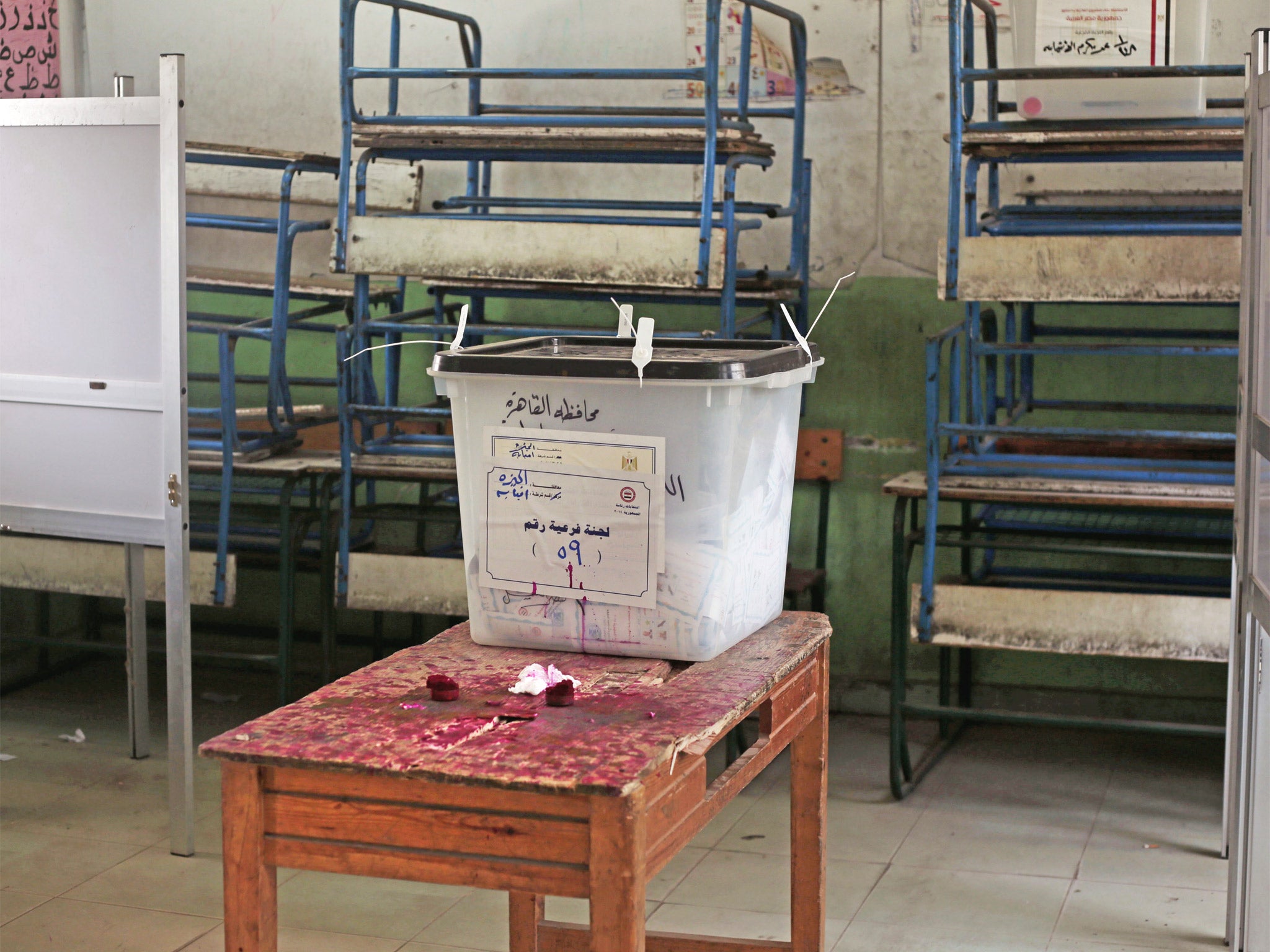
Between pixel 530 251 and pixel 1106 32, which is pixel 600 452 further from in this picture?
pixel 1106 32

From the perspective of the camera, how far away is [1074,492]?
11.5ft


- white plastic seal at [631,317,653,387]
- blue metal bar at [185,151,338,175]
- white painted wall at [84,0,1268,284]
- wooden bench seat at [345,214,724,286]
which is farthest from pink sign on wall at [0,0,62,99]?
white plastic seal at [631,317,653,387]

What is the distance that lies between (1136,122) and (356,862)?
8.67 feet

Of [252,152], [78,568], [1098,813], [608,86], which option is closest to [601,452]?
[1098,813]

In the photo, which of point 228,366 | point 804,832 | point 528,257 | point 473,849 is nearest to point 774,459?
point 804,832

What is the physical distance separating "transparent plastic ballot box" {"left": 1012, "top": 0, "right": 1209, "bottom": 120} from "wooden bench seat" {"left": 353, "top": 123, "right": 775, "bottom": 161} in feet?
2.27

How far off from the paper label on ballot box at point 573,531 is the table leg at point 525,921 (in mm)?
633

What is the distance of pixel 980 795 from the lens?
12.3 ft

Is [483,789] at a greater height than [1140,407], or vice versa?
[1140,407]

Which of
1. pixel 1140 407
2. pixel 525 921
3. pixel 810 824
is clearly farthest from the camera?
pixel 1140 407

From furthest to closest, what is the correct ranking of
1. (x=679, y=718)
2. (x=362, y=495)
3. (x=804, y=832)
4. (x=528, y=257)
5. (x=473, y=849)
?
(x=362, y=495)
(x=528, y=257)
(x=804, y=832)
(x=679, y=718)
(x=473, y=849)

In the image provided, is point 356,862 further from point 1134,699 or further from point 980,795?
point 1134,699

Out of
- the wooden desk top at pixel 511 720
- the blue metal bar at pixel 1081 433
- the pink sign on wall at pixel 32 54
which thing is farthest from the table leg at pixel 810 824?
the pink sign on wall at pixel 32 54

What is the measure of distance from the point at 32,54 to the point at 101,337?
2.00 meters
